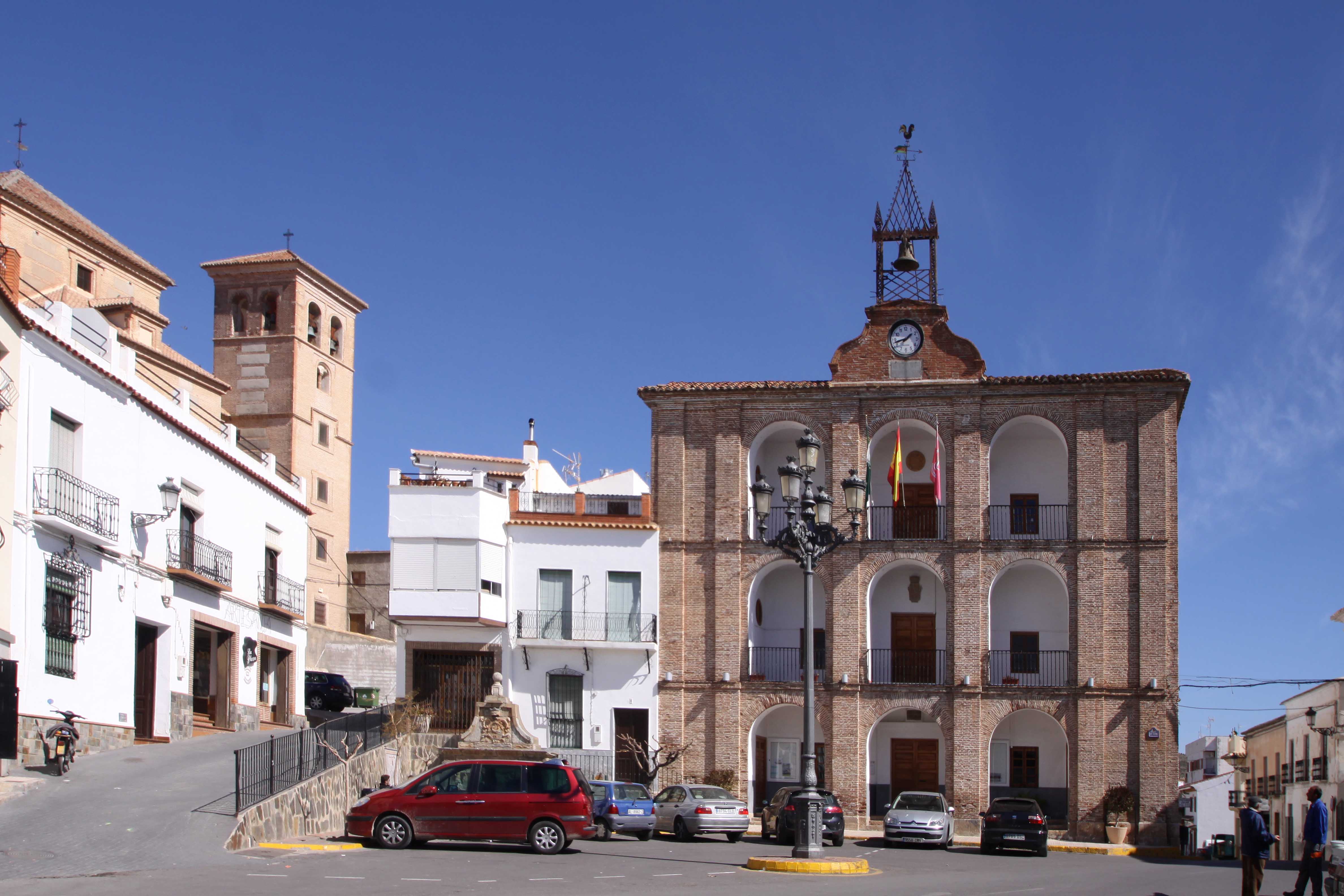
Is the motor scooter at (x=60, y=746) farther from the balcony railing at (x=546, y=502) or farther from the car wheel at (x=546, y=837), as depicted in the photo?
the balcony railing at (x=546, y=502)

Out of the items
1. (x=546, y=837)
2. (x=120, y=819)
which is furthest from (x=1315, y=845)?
(x=120, y=819)

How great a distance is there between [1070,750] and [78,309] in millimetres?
27015

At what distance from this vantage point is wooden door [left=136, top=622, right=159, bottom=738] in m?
31.1

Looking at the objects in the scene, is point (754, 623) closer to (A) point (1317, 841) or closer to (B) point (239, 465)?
(B) point (239, 465)

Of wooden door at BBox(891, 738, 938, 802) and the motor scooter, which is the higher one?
the motor scooter

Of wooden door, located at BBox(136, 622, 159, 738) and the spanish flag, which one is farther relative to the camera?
the spanish flag

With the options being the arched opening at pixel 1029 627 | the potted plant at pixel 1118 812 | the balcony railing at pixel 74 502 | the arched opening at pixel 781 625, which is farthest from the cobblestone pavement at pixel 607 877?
the arched opening at pixel 781 625

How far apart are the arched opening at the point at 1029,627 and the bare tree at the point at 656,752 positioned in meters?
Result: 8.65

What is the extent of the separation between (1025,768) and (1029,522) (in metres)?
6.81

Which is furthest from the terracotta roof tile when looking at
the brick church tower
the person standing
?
the person standing

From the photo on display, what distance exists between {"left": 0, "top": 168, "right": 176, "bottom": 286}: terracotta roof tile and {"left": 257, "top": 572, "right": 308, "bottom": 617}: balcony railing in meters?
18.7

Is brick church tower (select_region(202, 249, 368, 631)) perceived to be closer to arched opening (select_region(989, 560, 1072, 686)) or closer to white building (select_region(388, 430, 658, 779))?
white building (select_region(388, 430, 658, 779))

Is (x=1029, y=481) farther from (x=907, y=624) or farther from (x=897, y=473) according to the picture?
(x=907, y=624)

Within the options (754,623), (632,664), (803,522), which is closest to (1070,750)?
(754,623)
